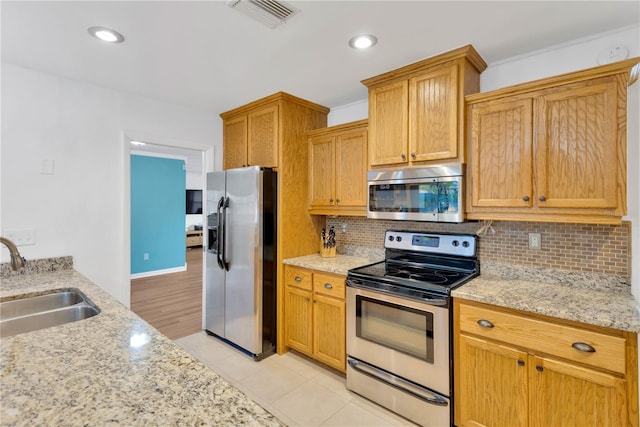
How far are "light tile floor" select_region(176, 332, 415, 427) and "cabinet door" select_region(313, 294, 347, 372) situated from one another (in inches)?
5.7

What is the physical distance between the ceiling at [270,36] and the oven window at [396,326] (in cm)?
169

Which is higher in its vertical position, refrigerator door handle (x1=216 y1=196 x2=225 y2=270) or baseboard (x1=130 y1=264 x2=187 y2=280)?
refrigerator door handle (x1=216 y1=196 x2=225 y2=270)

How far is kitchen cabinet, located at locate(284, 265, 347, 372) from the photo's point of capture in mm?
2521

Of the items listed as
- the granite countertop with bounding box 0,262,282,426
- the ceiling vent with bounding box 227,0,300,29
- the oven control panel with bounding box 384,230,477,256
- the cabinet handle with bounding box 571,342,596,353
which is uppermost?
the ceiling vent with bounding box 227,0,300,29

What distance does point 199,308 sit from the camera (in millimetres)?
4242

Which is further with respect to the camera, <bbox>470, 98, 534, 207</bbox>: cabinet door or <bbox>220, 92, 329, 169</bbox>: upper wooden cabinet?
<bbox>220, 92, 329, 169</bbox>: upper wooden cabinet

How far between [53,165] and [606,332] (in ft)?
12.0

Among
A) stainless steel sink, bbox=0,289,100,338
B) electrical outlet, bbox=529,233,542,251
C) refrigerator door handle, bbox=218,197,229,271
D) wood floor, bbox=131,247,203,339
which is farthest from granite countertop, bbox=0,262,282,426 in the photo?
wood floor, bbox=131,247,203,339

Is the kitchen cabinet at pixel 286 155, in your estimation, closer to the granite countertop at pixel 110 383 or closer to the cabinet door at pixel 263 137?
the cabinet door at pixel 263 137

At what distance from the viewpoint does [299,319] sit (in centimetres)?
285

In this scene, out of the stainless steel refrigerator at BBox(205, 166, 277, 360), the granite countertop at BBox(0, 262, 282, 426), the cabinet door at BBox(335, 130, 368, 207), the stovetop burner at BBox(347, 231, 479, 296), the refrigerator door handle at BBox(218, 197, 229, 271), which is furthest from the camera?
the refrigerator door handle at BBox(218, 197, 229, 271)

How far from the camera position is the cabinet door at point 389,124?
92.2 inches

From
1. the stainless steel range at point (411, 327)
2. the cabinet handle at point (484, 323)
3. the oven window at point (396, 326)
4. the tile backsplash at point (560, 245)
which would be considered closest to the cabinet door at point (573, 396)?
the cabinet handle at point (484, 323)

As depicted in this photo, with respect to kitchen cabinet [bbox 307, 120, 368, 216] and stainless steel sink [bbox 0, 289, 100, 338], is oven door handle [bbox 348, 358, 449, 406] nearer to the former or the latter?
kitchen cabinet [bbox 307, 120, 368, 216]
